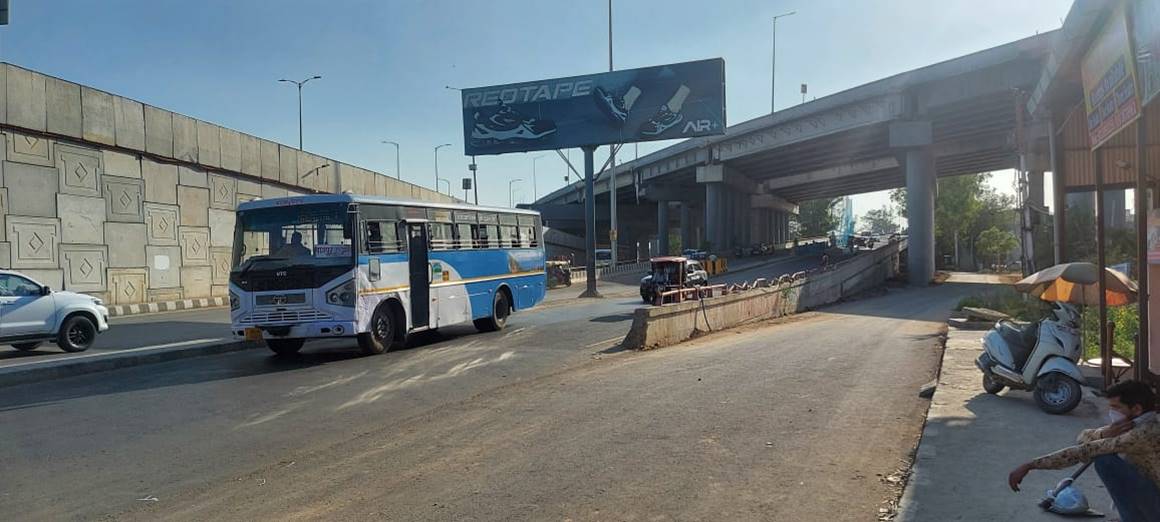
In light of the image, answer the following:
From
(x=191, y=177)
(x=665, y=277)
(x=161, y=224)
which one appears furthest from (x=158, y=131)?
(x=665, y=277)

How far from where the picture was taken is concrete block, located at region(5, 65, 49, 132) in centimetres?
2222

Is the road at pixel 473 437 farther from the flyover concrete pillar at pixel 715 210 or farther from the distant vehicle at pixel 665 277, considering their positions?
the flyover concrete pillar at pixel 715 210

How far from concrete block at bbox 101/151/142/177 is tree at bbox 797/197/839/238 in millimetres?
135635

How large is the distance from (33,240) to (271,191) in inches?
430

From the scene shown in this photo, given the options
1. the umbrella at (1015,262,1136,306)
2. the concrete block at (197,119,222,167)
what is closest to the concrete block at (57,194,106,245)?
the concrete block at (197,119,222,167)

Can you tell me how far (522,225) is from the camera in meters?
20.8

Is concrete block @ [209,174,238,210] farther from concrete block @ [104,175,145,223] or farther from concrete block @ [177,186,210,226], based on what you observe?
concrete block @ [104,175,145,223]

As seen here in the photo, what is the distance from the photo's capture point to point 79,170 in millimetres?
24391

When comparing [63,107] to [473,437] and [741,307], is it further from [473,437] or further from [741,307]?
[473,437]

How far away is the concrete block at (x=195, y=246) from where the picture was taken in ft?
93.6

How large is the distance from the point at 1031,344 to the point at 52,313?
52.5 feet

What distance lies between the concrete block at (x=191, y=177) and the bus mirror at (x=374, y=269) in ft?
57.0

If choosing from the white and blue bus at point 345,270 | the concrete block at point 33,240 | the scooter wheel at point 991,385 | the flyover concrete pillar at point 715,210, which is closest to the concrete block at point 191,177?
the concrete block at point 33,240

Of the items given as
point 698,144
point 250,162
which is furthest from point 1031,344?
point 698,144
